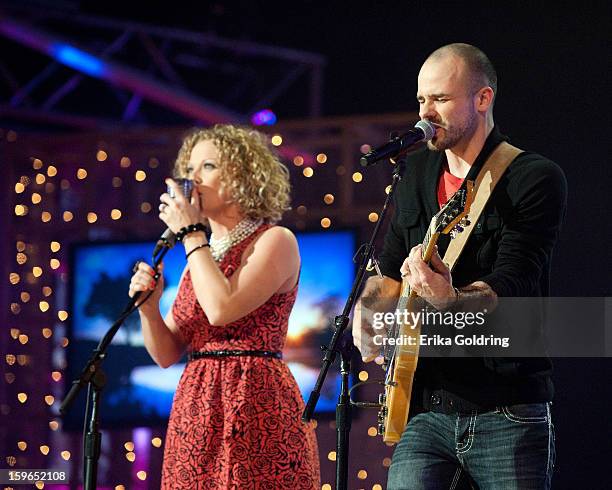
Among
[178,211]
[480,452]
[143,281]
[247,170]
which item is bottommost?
[480,452]

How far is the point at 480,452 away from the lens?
2570 millimetres

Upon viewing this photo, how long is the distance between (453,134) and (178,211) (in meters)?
1.11

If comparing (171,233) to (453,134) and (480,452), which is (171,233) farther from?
(480,452)

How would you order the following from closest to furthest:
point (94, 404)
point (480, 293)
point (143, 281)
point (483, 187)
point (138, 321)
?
point (480, 293) < point (483, 187) < point (94, 404) < point (143, 281) < point (138, 321)

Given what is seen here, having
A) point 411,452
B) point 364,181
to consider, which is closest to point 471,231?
point 411,452

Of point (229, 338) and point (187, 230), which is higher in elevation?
point (187, 230)

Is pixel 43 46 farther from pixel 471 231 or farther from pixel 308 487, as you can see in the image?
pixel 471 231

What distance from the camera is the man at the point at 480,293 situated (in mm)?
2543

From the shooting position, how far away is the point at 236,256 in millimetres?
3518

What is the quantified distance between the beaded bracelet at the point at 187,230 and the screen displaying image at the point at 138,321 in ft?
8.08

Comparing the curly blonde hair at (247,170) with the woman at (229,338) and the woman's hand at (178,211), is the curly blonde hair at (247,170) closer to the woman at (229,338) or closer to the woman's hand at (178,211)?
the woman at (229,338)

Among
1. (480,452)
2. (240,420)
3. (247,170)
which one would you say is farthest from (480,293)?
(247,170)

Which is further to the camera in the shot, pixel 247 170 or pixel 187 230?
pixel 247 170

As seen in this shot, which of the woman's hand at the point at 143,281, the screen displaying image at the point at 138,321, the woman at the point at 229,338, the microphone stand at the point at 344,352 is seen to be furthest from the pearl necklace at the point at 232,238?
the screen displaying image at the point at 138,321
